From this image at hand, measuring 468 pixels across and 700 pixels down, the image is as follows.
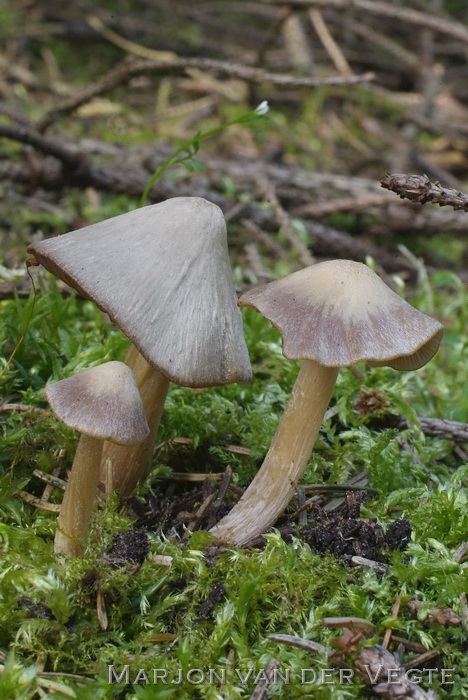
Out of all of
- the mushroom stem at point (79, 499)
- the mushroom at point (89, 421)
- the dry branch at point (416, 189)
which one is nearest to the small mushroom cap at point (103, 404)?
the mushroom at point (89, 421)

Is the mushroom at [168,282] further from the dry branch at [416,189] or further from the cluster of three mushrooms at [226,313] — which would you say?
the dry branch at [416,189]

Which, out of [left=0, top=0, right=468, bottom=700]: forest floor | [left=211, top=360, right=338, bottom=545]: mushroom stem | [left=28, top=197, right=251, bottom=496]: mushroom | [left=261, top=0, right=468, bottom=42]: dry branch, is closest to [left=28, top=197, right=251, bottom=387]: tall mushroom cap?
[left=28, top=197, right=251, bottom=496]: mushroom

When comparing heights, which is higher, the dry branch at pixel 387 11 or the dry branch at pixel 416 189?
the dry branch at pixel 416 189

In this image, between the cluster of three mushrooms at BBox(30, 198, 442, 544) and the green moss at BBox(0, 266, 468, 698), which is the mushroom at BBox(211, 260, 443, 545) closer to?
the cluster of three mushrooms at BBox(30, 198, 442, 544)

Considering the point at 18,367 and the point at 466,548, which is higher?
the point at 18,367

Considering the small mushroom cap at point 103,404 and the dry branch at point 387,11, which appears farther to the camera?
the dry branch at point 387,11

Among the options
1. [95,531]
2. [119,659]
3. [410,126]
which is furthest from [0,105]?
[410,126]

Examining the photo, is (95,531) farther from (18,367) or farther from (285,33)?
(285,33)
